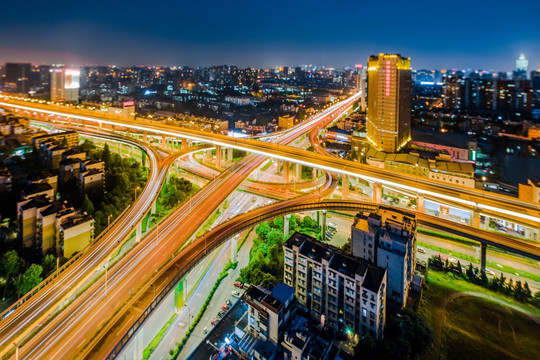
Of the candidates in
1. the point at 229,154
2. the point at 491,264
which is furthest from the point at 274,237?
the point at 229,154

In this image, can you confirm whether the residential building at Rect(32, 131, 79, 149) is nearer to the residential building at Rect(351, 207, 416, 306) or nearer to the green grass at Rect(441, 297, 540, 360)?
the residential building at Rect(351, 207, 416, 306)

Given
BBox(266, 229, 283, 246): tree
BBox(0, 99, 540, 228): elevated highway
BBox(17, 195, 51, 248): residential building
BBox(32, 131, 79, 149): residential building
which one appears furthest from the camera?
BBox(32, 131, 79, 149): residential building

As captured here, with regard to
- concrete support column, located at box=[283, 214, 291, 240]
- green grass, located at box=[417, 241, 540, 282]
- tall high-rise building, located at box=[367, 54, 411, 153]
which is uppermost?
tall high-rise building, located at box=[367, 54, 411, 153]

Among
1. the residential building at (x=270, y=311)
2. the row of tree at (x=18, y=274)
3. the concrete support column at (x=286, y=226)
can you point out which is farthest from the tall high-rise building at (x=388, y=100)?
the row of tree at (x=18, y=274)

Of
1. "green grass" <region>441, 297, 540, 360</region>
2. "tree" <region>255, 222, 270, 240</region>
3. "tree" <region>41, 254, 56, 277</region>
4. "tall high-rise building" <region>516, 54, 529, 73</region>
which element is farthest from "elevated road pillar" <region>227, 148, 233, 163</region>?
"tall high-rise building" <region>516, 54, 529, 73</region>

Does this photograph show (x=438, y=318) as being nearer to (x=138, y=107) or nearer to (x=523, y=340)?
(x=523, y=340)

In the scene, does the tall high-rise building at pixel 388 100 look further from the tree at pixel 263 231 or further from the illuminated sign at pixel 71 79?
the illuminated sign at pixel 71 79

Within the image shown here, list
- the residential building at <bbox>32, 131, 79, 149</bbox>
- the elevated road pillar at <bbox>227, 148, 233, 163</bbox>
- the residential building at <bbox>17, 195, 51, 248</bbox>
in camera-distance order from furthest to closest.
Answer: the elevated road pillar at <bbox>227, 148, 233, 163</bbox> → the residential building at <bbox>32, 131, 79, 149</bbox> → the residential building at <bbox>17, 195, 51, 248</bbox>
